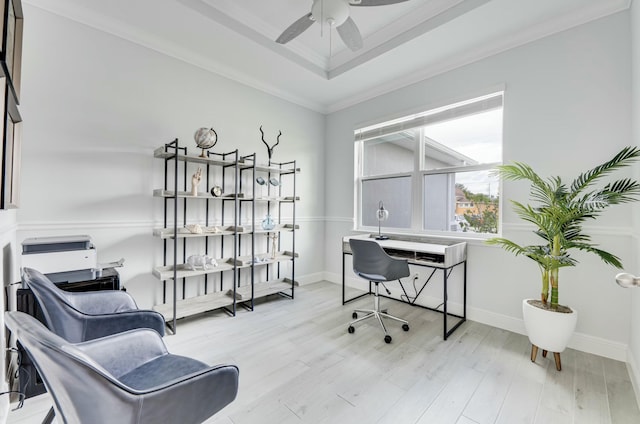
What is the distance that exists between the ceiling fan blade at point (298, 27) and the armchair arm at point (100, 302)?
2.30m

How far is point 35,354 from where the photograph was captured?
771 millimetres

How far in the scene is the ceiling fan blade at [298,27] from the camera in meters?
2.09

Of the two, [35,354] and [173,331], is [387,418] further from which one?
[173,331]

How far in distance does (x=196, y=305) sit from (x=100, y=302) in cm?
114

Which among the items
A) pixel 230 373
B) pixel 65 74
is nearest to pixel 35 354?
pixel 230 373

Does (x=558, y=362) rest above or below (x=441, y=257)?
below

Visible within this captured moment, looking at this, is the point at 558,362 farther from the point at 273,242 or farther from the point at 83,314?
the point at 83,314

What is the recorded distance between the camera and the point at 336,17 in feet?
6.52

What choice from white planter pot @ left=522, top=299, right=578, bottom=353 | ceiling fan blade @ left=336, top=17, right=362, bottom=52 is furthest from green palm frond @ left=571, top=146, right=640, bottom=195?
ceiling fan blade @ left=336, top=17, right=362, bottom=52

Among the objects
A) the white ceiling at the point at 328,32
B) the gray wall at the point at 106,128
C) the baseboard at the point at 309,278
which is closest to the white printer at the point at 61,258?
the gray wall at the point at 106,128

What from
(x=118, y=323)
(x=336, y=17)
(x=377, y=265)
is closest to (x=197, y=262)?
(x=118, y=323)

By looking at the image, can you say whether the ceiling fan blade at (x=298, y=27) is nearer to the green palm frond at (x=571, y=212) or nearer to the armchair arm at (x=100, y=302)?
the green palm frond at (x=571, y=212)

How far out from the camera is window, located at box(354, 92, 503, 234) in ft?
9.38

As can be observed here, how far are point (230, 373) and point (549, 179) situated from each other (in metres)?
2.89
